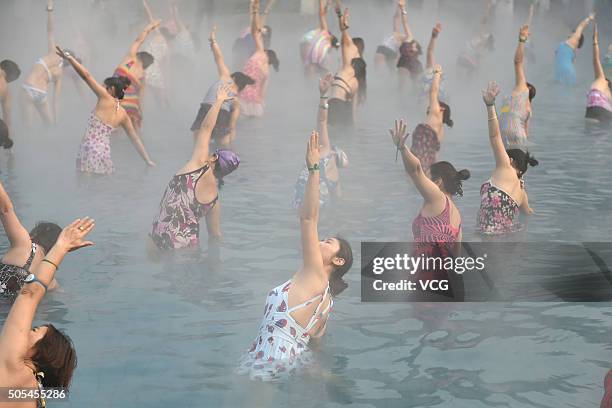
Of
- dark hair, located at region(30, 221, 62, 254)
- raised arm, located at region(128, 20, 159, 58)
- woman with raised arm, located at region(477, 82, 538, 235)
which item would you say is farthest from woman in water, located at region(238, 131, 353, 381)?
raised arm, located at region(128, 20, 159, 58)

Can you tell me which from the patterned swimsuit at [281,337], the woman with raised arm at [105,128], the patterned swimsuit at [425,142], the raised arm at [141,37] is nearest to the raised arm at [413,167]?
the patterned swimsuit at [281,337]

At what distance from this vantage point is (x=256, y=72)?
1864 centimetres

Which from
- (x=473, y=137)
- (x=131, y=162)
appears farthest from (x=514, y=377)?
(x=473, y=137)

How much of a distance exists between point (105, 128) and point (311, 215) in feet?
24.1

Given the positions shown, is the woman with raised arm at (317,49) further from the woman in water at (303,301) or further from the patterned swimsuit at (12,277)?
the woman in water at (303,301)

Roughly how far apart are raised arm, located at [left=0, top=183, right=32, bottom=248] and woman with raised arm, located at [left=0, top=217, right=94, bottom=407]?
303cm

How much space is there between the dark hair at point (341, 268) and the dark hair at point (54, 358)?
2.50 metres

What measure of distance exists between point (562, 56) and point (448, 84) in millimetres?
2862

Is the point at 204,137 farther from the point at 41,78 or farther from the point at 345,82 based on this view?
the point at 41,78

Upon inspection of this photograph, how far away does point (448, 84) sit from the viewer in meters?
24.4

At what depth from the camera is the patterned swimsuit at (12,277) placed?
820cm

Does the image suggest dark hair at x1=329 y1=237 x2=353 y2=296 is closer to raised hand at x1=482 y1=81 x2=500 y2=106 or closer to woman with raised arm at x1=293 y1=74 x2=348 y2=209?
raised hand at x1=482 y1=81 x2=500 y2=106

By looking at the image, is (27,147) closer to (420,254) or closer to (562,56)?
(420,254)

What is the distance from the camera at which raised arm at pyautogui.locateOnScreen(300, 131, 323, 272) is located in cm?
659
